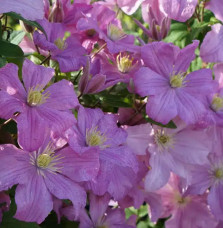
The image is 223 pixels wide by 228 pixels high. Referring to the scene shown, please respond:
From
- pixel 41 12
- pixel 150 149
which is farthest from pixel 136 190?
pixel 41 12

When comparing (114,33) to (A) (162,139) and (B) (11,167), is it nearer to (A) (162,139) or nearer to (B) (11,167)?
(A) (162,139)

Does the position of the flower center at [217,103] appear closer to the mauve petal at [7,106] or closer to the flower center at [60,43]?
the flower center at [60,43]

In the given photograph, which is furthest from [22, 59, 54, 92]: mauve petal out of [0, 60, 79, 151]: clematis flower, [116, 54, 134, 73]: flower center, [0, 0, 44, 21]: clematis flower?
[116, 54, 134, 73]: flower center

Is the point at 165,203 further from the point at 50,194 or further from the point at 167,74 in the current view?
the point at 50,194

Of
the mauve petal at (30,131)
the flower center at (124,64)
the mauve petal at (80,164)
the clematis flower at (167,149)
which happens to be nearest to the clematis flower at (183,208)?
the clematis flower at (167,149)

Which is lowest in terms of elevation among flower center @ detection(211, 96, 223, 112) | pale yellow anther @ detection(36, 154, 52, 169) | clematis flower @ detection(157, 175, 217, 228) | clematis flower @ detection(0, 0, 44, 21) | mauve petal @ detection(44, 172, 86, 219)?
clematis flower @ detection(157, 175, 217, 228)

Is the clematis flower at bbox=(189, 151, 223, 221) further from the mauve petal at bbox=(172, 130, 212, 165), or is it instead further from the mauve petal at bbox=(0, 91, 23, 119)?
the mauve petal at bbox=(0, 91, 23, 119)

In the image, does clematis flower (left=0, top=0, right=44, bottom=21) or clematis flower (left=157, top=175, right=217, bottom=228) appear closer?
clematis flower (left=0, top=0, right=44, bottom=21)
